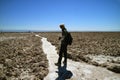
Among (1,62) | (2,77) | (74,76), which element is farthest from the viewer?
(1,62)

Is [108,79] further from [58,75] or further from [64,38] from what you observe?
[64,38]

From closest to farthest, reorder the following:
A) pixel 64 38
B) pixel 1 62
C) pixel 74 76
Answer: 1. pixel 74 76
2. pixel 64 38
3. pixel 1 62

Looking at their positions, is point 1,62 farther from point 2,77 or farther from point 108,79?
point 108,79

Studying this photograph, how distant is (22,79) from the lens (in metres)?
5.96

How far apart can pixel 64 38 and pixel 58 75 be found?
7.41 feet

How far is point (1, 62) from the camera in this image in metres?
8.86

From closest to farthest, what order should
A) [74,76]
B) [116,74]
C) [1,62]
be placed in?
[74,76]
[116,74]
[1,62]

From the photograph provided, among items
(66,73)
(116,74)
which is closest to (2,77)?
(66,73)

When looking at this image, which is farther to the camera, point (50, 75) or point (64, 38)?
point (64, 38)

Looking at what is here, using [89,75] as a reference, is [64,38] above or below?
above

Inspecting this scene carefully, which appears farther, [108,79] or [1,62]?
[1,62]

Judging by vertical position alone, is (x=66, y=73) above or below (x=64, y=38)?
below

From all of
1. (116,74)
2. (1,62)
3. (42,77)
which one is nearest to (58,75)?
(42,77)

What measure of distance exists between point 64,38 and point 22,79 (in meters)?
3.20
